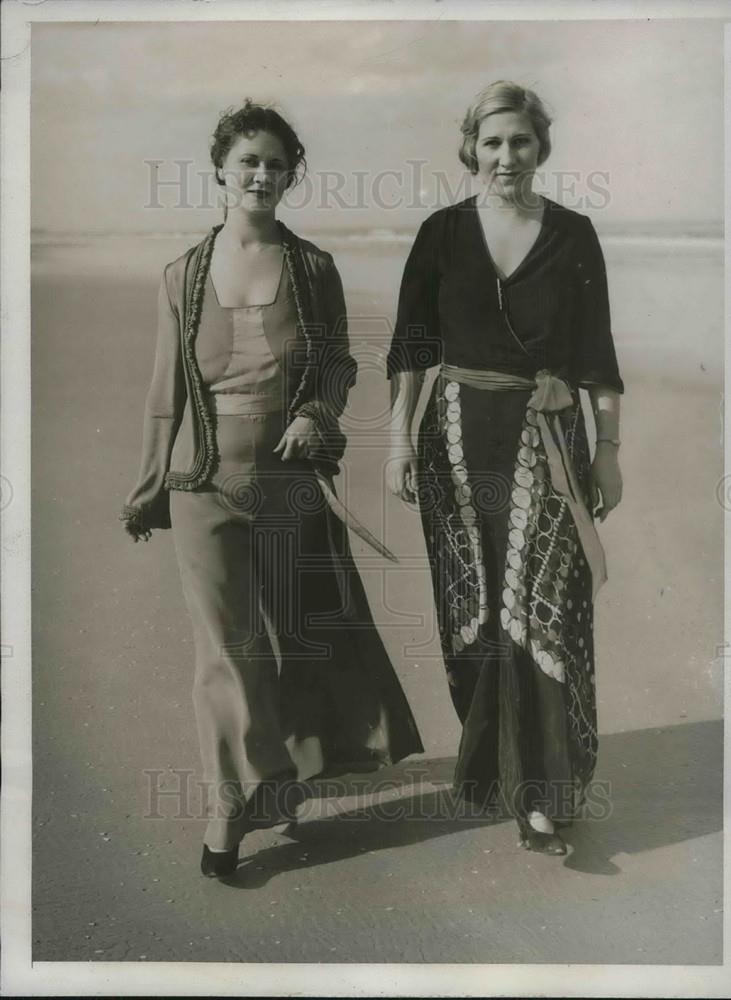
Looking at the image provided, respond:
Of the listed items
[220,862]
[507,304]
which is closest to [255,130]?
[507,304]

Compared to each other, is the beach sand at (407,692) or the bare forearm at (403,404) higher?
the bare forearm at (403,404)

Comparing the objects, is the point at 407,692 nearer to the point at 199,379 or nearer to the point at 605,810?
the point at 605,810

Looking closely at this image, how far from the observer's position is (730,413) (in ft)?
9.43

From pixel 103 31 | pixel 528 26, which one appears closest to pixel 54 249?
pixel 103 31

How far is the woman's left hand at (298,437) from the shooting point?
9.12ft

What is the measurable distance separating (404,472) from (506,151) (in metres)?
0.82

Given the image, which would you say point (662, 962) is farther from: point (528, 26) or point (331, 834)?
point (528, 26)

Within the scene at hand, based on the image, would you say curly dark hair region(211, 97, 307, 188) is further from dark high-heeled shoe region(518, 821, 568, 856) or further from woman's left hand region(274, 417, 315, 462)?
dark high-heeled shoe region(518, 821, 568, 856)

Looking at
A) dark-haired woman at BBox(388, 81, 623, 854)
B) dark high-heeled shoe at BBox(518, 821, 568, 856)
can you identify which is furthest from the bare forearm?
dark high-heeled shoe at BBox(518, 821, 568, 856)

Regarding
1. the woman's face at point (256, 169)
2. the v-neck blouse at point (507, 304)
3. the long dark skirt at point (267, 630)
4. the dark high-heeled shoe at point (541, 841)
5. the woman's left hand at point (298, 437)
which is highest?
the woman's face at point (256, 169)

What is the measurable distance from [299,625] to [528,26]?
158 cm

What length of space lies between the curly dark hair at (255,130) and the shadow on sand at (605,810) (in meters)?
1.52

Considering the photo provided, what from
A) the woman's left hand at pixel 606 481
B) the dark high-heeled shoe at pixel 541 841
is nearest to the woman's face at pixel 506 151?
the woman's left hand at pixel 606 481

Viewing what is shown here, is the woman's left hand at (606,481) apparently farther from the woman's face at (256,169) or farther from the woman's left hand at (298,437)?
the woman's face at (256,169)
